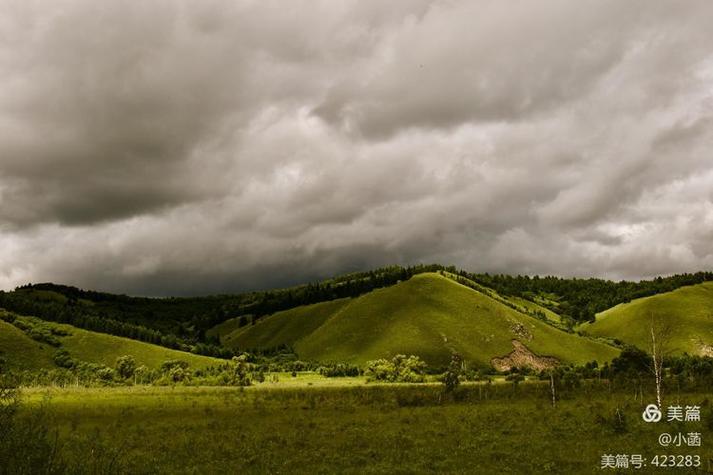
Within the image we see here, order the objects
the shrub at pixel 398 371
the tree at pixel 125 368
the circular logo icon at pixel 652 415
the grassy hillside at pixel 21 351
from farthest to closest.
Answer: the grassy hillside at pixel 21 351 → the tree at pixel 125 368 → the shrub at pixel 398 371 → the circular logo icon at pixel 652 415

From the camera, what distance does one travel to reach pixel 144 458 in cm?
3553

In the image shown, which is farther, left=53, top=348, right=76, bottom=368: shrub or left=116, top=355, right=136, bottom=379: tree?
left=53, top=348, right=76, bottom=368: shrub

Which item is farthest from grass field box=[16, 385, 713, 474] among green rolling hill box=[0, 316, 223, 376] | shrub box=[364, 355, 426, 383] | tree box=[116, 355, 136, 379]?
green rolling hill box=[0, 316, 223, 376]

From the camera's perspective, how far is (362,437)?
41.0 meters

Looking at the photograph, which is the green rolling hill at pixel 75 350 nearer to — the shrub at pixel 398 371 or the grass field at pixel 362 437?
the shrub at pixel 398 371

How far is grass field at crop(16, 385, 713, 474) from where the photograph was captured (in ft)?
105

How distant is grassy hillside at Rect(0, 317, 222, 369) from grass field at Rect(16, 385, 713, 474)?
348ft

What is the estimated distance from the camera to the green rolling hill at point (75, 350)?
15075cm

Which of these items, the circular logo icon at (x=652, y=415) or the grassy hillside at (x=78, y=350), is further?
the grassy hillside at (x=78, y=350)

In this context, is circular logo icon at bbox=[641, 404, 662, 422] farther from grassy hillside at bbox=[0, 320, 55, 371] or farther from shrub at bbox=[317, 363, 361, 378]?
grassy hillside at bbox=[0, 320, 55, 371]

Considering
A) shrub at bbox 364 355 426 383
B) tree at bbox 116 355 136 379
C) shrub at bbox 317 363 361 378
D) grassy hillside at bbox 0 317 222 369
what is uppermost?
grassy hillside at bbox 0 317 222 369

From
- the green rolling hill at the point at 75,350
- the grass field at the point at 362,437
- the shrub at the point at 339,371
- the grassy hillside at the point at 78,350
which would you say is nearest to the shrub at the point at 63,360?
the grassy hillside at the point at 78,350

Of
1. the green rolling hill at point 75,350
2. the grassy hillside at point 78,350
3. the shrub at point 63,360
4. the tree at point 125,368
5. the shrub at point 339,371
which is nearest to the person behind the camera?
the tree at point 125,368

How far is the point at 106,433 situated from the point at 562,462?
39.0m
